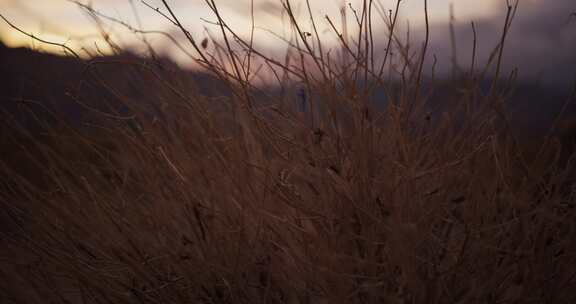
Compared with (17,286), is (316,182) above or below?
above

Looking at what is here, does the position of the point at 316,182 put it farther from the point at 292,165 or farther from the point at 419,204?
the point at 419,204

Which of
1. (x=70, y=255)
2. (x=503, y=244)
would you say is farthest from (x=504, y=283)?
(x=70, y=255)

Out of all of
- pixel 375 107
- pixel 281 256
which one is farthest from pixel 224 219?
pixel 375 107

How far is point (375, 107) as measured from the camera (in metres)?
1.24

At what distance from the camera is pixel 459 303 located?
40.9 inches

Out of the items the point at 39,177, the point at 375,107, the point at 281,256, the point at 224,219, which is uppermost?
the point at 375,107

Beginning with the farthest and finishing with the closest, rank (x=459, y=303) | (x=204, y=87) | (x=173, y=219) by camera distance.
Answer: (x=204, y=87) → (x=173, y=219) → (x=459, y=303)

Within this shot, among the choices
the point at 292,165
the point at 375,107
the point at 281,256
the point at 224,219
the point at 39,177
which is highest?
the point at 375,107

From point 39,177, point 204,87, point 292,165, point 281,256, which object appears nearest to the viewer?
point 292,165

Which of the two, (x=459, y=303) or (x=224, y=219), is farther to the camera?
(x=224, y=219)

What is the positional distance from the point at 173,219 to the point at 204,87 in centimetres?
60

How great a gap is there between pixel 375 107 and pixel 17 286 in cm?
117

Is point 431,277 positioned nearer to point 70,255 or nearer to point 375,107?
point 375,107

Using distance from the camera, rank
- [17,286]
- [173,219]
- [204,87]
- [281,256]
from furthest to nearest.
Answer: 1. [204,87]
2. [173,219]
3. [17,286]
4. [281,256]
